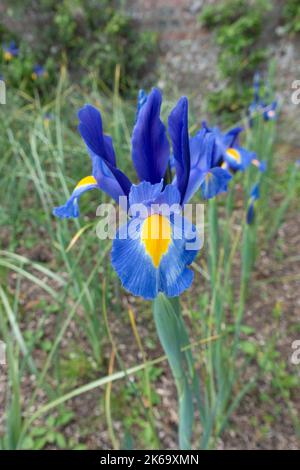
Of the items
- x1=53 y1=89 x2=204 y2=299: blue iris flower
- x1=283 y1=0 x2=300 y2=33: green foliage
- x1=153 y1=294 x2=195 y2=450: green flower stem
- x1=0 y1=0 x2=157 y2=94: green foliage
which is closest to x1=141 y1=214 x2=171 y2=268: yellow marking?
x1=53 y1=89 x2=204 y2=299: blue iris flower

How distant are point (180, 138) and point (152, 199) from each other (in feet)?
0.41

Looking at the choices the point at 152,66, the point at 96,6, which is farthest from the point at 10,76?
the point at 152,66

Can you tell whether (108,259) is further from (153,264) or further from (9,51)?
(9,51)

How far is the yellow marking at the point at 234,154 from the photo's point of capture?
139cm

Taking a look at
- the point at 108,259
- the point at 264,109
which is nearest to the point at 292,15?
the point at 264,109

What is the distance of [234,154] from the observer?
1.42 metres

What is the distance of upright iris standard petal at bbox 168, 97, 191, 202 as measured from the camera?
0.69 m

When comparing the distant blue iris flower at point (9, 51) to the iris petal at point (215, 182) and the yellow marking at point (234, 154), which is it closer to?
the yellow marking at point (234, 154)

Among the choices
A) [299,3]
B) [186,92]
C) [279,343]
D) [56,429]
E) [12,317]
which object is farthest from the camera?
[186,92]

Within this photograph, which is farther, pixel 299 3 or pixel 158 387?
pixel 299 3

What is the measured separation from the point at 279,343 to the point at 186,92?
3.15 metres

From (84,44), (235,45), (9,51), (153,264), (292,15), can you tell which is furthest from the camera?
(84,44)
